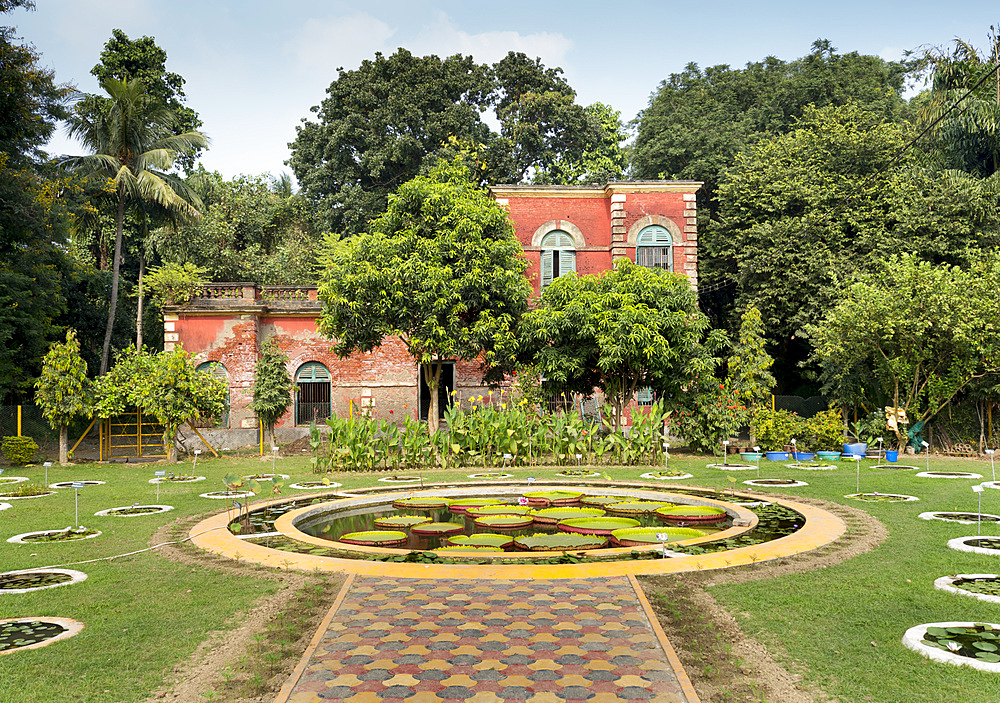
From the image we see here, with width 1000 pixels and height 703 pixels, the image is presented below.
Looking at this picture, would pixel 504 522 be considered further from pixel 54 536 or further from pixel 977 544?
pixel 54 536

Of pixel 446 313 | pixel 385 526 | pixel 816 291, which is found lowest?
pixel 385 526

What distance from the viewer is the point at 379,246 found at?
62.9ft

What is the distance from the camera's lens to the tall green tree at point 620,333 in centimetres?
1861

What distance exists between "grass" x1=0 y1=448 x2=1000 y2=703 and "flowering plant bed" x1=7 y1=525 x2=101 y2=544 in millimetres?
180

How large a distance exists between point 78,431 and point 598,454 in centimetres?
1784

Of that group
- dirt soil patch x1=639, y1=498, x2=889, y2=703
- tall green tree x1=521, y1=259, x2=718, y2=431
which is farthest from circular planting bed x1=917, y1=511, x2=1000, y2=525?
tall green tree x1=521, y1=259, x2=718, y2=431

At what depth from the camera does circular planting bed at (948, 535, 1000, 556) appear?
7.29 meters

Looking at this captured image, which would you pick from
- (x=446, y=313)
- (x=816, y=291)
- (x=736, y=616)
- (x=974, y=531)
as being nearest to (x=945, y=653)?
(x=736, y=616)

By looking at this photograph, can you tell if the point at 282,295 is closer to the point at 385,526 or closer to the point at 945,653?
the point at 385,526

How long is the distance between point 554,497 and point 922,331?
12.0 m

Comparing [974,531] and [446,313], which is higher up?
[446,313]

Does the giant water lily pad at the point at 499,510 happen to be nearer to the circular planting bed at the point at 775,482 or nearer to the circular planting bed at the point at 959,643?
the circular planting bed at the point at 775,482

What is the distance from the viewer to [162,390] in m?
19.3

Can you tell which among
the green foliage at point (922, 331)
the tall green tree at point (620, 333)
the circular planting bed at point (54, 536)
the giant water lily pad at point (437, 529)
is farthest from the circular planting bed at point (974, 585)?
the green foliage at point (922, 331)
